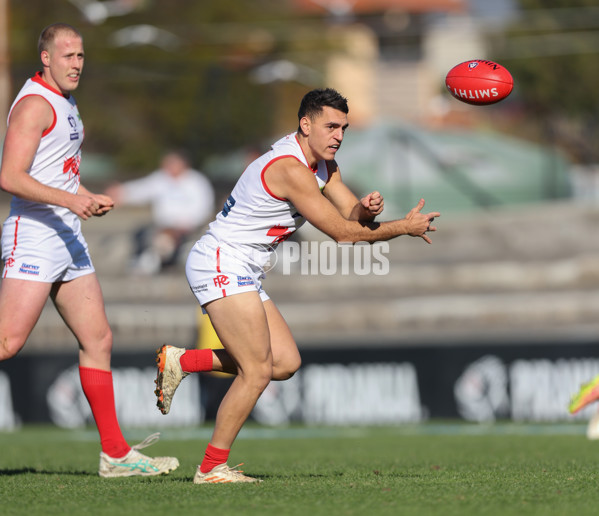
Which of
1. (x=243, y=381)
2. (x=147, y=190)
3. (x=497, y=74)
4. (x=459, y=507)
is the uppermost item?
(x=147, y=190)

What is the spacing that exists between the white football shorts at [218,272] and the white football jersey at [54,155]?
1008 millimetres

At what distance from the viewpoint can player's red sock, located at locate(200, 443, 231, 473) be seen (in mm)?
6184

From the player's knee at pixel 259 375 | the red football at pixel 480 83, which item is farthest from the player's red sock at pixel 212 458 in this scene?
the red football at pixel 480 83

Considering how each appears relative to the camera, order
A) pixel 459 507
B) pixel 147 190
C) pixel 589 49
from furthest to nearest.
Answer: pixel 589 49, pixel 147 190, pixel 459 507

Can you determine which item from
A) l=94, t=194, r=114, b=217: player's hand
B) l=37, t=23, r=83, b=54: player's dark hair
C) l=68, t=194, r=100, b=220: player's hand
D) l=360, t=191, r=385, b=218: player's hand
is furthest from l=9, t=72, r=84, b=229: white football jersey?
l=360, t=191, r=385, b=218: player's hand

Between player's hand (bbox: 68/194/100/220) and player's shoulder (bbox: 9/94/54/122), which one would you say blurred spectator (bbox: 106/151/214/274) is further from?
player's hand (bbox: 68/194/100/220)

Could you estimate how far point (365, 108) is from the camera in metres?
47.9

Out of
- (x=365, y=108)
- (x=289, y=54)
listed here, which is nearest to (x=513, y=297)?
(x=289, y=54)

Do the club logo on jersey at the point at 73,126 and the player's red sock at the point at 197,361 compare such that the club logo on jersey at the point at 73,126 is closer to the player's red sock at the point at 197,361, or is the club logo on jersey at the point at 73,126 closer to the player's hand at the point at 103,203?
the player's hand at the point at 103,203

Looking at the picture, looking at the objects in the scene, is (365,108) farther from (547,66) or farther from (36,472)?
(36,472)

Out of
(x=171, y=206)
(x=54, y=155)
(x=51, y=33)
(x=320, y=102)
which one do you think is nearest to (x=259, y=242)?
(x=320, y=102)

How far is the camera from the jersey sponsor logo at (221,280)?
6160mm

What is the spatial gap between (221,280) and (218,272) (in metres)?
0.05

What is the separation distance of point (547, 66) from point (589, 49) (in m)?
1.71
